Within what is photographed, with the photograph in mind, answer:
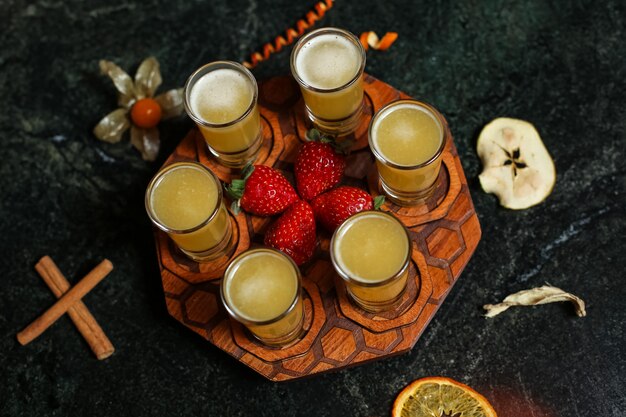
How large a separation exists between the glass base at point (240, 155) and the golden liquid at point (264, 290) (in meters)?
0.36

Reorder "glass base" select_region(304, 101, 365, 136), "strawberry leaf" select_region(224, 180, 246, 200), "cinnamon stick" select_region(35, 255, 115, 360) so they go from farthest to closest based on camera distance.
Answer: "cinnamon stick" select_region(35, 255, 115, 360) → "glass base" select_region(304, 101, 365, 136) → "strawberry leaf" select_region(224, 180, 246, 200)

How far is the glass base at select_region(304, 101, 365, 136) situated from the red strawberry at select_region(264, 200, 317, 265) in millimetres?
262

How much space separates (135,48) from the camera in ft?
9.34

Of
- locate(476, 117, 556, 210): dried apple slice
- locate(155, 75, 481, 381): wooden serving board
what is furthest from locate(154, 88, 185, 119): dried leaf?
locate(476, 117, 556, 210): dried apple slice

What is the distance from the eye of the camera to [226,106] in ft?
7.49

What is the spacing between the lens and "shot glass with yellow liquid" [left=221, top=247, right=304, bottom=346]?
202cm

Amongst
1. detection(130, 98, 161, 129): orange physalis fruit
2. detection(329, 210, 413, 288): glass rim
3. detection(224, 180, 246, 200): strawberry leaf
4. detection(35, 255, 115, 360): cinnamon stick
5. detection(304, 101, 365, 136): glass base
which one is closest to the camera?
detection(329, 210, 413, 288): glass rim

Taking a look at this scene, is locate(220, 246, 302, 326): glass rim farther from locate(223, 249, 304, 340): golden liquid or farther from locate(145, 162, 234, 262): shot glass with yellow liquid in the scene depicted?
locate(145, 162, 234, 262): shot glass with yellow liquid

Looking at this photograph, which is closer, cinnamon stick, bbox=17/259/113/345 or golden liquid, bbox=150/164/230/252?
golden liquid, bbox=150/164/230/252

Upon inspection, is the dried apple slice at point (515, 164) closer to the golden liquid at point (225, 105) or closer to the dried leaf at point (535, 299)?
the dried leaf at point (535, 299)

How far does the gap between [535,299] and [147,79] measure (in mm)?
1469

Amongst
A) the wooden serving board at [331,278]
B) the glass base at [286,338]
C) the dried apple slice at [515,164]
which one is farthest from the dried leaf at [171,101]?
the dried apple slice at [515,164]

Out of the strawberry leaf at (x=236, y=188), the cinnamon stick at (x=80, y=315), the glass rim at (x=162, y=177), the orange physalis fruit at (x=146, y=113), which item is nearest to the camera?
the glass rim at (x=162, y=177)

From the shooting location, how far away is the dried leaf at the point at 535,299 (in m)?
2.37
